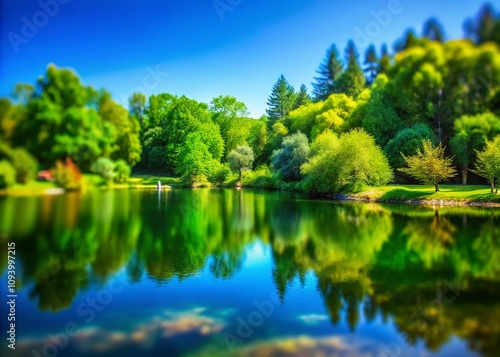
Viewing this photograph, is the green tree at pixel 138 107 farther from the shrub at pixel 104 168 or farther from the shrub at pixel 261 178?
the shrub at pixel 261 178

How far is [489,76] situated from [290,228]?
17.2m

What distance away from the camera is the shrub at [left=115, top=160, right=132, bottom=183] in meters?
7.30

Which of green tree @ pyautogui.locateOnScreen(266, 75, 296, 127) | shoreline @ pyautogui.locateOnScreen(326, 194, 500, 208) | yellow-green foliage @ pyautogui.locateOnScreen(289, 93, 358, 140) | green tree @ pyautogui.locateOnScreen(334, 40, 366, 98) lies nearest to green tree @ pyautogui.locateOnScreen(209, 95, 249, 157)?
green tree @ pyautogui.locateOnScreen(266, 75, 296, 127)

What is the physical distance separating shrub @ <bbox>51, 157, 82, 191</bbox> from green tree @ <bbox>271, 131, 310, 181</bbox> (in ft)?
166

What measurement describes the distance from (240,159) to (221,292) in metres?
57.2

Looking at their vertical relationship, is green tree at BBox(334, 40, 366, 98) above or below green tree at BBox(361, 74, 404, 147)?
above

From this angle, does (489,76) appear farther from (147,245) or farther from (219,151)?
(219,151)

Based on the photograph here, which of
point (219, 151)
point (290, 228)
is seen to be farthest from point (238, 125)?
point (290, 228)

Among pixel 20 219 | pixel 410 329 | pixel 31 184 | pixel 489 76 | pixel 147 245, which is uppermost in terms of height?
pixel 489 76

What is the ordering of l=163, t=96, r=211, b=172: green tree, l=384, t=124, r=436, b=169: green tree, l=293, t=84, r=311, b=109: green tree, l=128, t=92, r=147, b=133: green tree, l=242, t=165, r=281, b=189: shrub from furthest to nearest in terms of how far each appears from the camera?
l=293, t=84, r=311, b=109: green tree < l=242, t=165, r=281, b=189: shrub < l=384, t=124, r=436, b=169: green tree < l=163, t=96, r=211, b=172: green tree < l=128, t=92, r=147, b=133: green tree

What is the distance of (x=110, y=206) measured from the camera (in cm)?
772

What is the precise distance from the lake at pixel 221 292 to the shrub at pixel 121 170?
0.42m

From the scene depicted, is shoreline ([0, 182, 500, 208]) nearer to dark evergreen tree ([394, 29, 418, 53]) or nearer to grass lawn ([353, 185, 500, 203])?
grass lawn ([353, 185, 500, 203])

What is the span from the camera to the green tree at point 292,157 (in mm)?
57094
